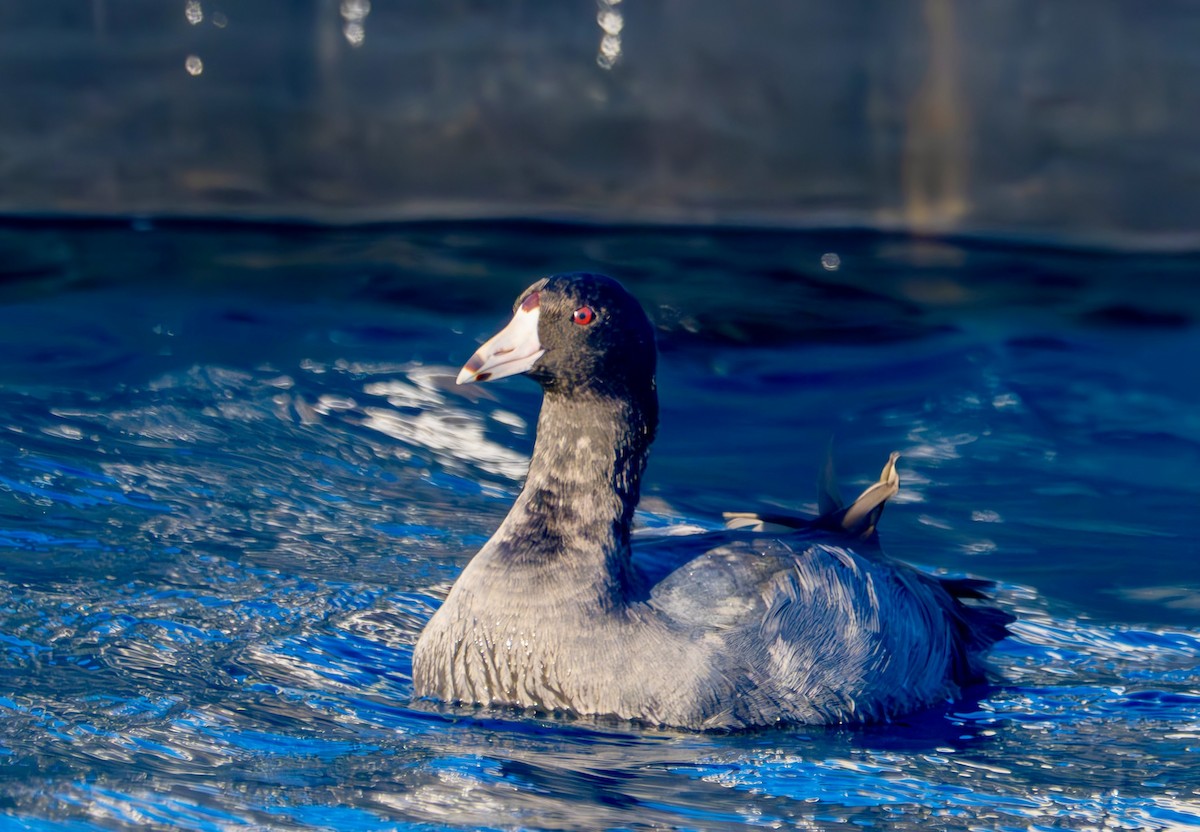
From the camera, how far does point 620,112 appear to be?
994cm

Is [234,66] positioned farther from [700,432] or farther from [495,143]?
[700,432]

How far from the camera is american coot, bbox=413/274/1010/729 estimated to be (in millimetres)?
4332

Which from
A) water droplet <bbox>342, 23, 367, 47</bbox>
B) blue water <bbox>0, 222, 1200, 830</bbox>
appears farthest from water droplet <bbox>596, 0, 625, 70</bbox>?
water droplet <bbox>342, 23, 367, 47</bbox>

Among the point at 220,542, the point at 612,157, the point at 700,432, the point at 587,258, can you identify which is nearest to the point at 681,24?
the point at 612,157

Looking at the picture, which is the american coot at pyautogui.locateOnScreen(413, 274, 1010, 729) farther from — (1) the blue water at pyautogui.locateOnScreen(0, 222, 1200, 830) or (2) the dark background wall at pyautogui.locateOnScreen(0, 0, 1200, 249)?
(2) the dark background wall at pyautogui.locateOnScreen(0, 0, 1200, 249)

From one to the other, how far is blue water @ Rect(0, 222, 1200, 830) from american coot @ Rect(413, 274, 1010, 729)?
113 millimetres

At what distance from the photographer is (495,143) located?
997 cm

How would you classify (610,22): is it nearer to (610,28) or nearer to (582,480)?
(610,28)

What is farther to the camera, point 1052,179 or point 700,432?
point 1052,179

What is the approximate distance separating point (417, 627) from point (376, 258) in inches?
198

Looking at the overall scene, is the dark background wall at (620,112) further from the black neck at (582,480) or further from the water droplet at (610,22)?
the black neck at (582,480)

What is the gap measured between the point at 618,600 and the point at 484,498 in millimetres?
2371

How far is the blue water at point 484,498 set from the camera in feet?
13.0

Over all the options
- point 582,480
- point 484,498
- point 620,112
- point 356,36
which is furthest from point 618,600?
point 356,36
